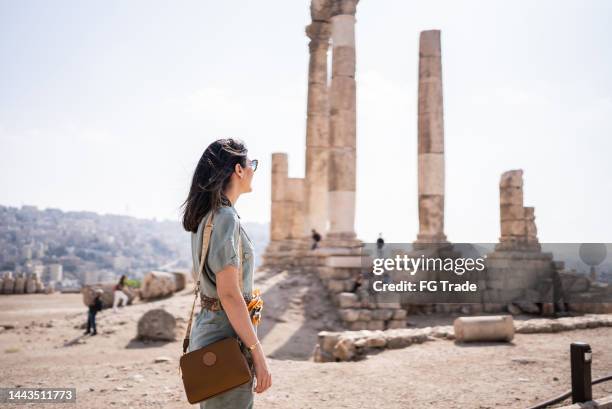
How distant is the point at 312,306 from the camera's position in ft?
53.8

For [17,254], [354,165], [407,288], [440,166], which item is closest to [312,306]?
[407,288]

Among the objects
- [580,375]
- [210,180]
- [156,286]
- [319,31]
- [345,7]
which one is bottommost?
[156,286]

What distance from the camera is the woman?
2863 mm

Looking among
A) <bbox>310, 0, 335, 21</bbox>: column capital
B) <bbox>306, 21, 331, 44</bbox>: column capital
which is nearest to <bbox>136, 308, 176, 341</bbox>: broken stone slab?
<bbox>310, 0, 335, 21</bbox>: column capital

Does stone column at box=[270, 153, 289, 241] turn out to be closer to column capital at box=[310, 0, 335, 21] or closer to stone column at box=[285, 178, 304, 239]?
stone column at box=[285, 178, 304, 239]

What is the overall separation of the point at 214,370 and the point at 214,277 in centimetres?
51

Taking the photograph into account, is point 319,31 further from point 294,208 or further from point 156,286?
point 156,286

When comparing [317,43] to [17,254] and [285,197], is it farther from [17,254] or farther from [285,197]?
[17,254]

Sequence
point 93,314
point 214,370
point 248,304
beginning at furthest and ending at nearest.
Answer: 1. point 93,314
2. point 248,304
3. point 214,370

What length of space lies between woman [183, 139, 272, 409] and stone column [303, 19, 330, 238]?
20.0 m

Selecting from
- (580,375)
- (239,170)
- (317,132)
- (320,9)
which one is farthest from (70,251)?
(239,170)

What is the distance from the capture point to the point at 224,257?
9.43 ft

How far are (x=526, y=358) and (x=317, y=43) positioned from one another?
17930 millimetres

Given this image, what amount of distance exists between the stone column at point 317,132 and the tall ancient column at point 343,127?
4.06 meters
